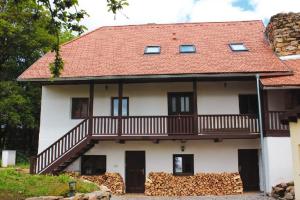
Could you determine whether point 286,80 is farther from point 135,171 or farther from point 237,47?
A: point 135,171

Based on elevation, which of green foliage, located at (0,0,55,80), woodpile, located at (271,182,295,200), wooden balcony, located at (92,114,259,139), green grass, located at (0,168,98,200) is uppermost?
green foliage, located at (0,0,55,80)

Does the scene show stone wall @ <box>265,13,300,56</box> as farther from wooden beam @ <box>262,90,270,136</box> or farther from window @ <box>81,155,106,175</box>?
window @ <box>81,155,106,175</box>

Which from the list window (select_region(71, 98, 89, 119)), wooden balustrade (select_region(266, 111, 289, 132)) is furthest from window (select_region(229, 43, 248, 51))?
window (select_region(71, 98, 89, 119))

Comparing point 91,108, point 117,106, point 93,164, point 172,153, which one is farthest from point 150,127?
point 93,164

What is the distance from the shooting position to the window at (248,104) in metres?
17.9

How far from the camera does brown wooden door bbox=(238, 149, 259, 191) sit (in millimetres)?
17344

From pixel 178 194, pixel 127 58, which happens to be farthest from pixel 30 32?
pixel 178 194

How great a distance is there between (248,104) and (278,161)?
355cm

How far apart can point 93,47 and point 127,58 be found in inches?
114

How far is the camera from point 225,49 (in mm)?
19594

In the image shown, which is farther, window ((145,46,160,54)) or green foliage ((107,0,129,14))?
window ((145,46,160,54))

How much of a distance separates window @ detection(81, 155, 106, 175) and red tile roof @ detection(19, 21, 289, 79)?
160 inches

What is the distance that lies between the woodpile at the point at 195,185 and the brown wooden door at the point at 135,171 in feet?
2.91

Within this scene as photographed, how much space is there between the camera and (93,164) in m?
17.8
